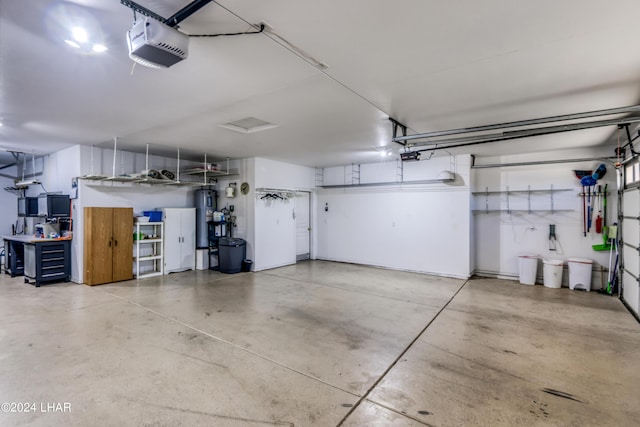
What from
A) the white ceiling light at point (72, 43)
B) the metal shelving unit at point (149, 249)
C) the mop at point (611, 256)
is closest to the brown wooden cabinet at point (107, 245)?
the metal shelving unit at point (149, 249)

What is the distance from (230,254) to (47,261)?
11.3 ft

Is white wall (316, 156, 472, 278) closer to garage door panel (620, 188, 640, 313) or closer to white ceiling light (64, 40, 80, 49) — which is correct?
garage door panel (620, 188, 640, 313)

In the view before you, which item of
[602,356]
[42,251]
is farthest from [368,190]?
[42,251]

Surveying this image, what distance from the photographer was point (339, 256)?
879 centimetres

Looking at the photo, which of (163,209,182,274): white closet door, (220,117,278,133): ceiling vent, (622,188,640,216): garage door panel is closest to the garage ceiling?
(220,117,278,133): ceiling vent

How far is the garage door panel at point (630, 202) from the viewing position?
4.46 meters

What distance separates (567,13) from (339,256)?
734cm

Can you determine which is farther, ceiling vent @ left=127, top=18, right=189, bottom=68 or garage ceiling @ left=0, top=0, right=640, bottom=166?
garage ceiling @ left=0, top=0, right=640, bottom=166

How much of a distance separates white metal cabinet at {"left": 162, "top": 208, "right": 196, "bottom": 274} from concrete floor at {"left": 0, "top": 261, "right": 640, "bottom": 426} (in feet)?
6.12

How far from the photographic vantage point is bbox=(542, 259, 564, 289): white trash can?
5.90 m

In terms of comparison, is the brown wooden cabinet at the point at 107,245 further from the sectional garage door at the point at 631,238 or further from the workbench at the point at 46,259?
the sectional garage door at the point at 631,238

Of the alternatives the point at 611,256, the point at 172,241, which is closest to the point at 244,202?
the point at 172,241

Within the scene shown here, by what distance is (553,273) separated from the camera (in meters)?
5.92

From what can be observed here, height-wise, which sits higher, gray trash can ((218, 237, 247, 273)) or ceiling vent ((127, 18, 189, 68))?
ceiling vent ((127, 18, 189, 68))
